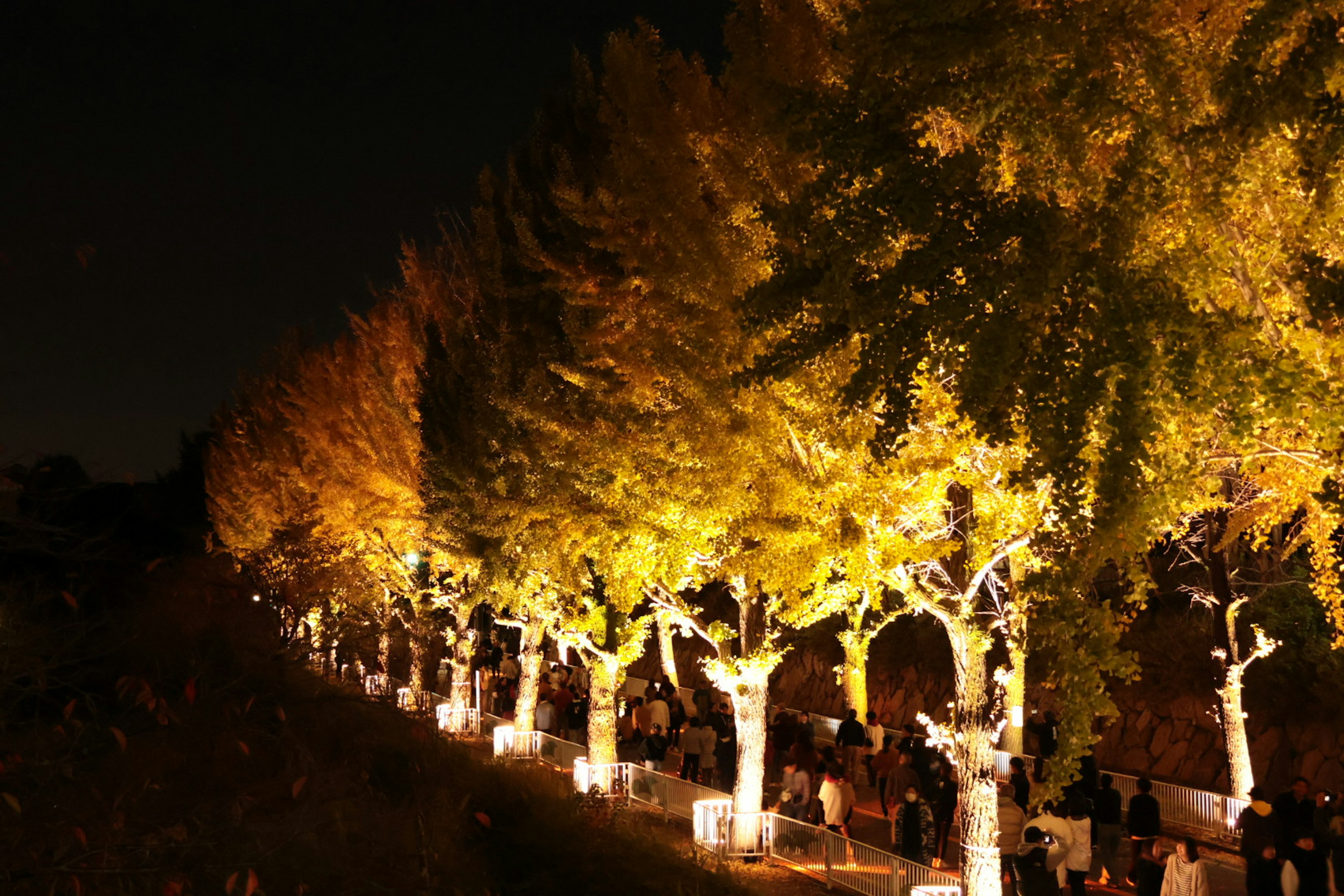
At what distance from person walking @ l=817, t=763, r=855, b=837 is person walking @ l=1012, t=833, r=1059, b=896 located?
3.31 m

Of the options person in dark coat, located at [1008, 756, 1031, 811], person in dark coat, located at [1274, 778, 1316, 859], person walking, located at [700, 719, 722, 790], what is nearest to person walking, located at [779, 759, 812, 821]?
person in dark coat, located at [1008, 756, 1031, 811]

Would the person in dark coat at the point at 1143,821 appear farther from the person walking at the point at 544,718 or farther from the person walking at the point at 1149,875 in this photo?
the person walking at the point at 544,718

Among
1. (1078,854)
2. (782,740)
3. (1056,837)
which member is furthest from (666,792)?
(1078,854)

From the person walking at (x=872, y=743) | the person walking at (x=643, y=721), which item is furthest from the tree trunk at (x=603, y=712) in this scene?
the person walking at (x=872, y=743)

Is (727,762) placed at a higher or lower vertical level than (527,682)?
lower

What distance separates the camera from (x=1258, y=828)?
10.9 meters

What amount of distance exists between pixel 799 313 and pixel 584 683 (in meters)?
24.0

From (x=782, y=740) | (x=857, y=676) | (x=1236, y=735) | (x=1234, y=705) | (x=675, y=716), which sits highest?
(x=857, y=676)

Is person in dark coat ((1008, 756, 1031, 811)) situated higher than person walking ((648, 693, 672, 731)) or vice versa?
person walking ((648, 693, 672, 731))

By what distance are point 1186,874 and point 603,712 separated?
1058 centimetres

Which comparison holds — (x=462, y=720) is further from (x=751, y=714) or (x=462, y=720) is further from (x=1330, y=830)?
(x=1330, y=830)

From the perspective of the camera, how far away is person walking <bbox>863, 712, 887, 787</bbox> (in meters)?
19.1

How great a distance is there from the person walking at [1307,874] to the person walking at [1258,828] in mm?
683

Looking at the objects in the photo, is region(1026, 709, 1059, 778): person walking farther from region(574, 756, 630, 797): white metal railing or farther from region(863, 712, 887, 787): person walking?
region(574, 756, 630, 797): white metal railing
